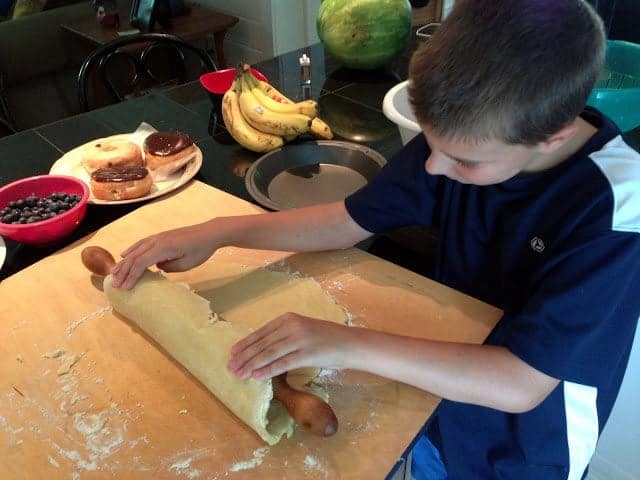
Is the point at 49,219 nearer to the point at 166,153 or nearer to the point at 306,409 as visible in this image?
the point at 166,153

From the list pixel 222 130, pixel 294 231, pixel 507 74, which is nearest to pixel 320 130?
pixel 222 130

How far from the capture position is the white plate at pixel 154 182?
3.97 feet

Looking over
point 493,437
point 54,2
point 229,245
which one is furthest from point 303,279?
point 54,2

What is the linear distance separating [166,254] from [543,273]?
23.9 inches

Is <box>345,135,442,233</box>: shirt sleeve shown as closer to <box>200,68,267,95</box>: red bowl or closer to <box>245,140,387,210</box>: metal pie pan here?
<box>245,140,387,210</box>: metal pie pan

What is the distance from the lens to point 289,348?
731 millimetres

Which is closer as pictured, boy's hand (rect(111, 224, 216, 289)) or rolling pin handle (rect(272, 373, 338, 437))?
rolling pin handle (rect(272, 373, 338, 437))

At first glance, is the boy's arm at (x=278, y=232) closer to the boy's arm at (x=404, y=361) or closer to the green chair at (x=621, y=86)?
the boy's arm at (x=404, y=361)

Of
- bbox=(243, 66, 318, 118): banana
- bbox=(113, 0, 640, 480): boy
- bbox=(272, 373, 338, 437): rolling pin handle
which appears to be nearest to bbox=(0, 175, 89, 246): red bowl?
bbox=(113, 0, 640, 480): boy

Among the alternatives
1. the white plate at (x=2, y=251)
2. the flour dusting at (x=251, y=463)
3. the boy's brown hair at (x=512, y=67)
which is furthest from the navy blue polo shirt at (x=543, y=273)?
the white plate at (x=2, y=251)

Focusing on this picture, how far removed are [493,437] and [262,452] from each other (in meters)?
0.42

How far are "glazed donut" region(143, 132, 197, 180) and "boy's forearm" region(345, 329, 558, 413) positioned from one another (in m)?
0.72

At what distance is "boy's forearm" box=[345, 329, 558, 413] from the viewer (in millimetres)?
729

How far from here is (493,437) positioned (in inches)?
36.2
